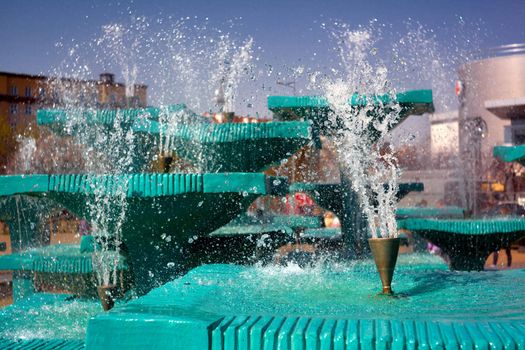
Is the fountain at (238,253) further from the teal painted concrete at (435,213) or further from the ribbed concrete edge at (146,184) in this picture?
the teal painted concrete at (435,213)

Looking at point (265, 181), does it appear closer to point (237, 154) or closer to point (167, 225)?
point (167, 225)

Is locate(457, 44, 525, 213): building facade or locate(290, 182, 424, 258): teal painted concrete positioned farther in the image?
locate(457, 44, 525, 213): building facade

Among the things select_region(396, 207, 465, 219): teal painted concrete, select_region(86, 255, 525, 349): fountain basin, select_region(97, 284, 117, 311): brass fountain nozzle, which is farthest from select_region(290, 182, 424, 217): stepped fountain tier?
select_region(97, 284, 117, 311): brass fountain nozzle

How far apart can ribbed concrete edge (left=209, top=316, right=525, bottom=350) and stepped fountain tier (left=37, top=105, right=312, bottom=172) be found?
4.15 meters

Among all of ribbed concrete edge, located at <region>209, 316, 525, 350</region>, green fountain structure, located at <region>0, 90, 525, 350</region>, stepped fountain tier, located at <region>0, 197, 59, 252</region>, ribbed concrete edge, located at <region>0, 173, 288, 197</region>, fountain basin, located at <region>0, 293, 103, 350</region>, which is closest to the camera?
ribbed concrete edge, located at <region>209, 316, 525, 350</region>

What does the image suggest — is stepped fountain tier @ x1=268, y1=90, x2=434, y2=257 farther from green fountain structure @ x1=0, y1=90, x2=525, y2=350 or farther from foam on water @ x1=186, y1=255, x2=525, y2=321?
foam on water @ x1=186, y1=255, x2=525, y2=321

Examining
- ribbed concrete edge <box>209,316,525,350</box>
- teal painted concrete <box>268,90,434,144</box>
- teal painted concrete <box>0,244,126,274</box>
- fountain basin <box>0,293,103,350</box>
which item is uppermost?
teal painted concrete <box>268,90,434,144</box>

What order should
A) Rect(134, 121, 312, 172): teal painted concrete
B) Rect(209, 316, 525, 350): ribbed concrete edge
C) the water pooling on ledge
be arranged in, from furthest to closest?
1. Rect(134, 121, 312, 172): teal painted concrete
2. the water pooling on ledge
3. Rect(209, 316, 525, 350): ribbed concrete edge

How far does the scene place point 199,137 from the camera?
768 centimetres

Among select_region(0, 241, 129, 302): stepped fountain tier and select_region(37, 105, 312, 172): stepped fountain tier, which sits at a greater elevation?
select_region(37, 105, 312, 172): stepped fountain tier

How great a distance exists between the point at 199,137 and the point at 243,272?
2730mm

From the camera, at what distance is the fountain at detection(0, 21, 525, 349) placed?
2973 millimetres

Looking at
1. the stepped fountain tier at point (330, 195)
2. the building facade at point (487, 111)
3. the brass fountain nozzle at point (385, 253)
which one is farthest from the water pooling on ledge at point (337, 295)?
the building facade at point (487, 111)

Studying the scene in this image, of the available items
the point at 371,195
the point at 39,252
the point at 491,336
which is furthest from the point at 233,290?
the point at 371,195
